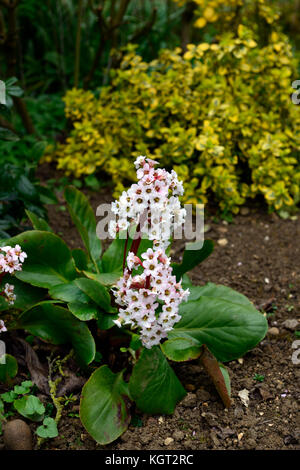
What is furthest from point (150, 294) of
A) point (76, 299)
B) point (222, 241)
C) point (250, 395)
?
point (222, 241)

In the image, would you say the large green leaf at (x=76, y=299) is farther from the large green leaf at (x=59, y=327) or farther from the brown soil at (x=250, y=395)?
the brown soil at (x=250, y=395)

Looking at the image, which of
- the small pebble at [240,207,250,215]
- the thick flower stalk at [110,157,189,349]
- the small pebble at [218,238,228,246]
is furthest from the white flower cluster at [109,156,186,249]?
the small pebble at [240,207,250,215]

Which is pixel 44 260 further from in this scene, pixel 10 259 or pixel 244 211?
pixel 244 211

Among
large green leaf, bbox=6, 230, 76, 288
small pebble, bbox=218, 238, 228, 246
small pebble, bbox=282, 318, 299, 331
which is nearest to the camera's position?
large green leaf, bbox=6, 230, 76, 288

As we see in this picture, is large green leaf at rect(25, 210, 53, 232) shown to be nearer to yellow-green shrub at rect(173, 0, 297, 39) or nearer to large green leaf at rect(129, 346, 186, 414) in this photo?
large green leaf at rect(129, 346, 186, 414)

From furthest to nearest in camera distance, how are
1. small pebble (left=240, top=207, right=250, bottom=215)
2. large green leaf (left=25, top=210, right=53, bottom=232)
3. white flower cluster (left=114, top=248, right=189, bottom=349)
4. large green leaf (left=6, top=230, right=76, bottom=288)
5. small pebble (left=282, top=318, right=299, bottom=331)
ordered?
small pebble (left=240, top=207, right=250, bottom=215) < small pebble (left=282, top=318, right=299, bottom=331) < large green leaf (left=25, top=210, right=53, bottom=232) < large green leaf (left=6, top=230, right=76, bottom=288) < white flower cluster (left=114, top=248, right=189, bottom=349)

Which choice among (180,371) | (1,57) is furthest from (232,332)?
(1,57)

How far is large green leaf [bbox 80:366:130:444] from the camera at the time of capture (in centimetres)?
175

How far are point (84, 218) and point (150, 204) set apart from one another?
0.74m

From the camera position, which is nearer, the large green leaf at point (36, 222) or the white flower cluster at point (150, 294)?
the white flower cluster at point (150, 294)

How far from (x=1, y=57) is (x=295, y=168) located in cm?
297

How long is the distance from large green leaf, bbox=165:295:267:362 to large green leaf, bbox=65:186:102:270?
1.68 ft

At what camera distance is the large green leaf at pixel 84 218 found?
2.27 m

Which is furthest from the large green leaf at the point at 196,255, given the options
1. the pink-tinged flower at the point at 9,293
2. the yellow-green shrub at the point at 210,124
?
the yellow-green shrub at the point at 210,124
